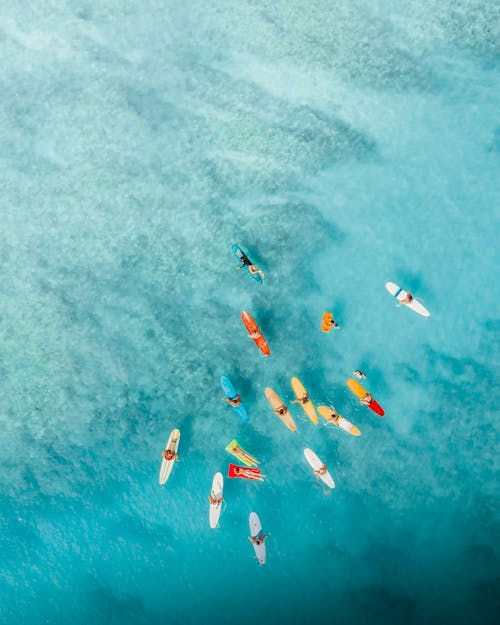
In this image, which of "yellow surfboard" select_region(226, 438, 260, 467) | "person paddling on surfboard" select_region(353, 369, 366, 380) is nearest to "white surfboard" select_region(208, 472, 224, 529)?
"yellow surfboard" select_region(226, 438, 260, 467)

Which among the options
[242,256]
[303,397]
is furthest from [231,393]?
[242,256]

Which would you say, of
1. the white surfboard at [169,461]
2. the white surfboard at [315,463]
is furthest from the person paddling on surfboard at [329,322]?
the white surfboard at [169,461]

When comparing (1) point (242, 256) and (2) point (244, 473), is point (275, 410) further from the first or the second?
(1) point (242, 256)

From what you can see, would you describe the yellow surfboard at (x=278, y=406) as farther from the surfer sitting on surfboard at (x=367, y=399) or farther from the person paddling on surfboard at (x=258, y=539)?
the person paddling on surfboard at (x=258, y=539)

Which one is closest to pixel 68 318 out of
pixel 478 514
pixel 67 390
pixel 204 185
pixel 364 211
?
pixel 67 390

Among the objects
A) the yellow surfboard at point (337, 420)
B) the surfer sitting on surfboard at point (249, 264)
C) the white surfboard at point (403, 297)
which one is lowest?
the yellow surfboard at point (337, 420)

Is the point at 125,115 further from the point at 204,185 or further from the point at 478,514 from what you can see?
the point at 478,514
